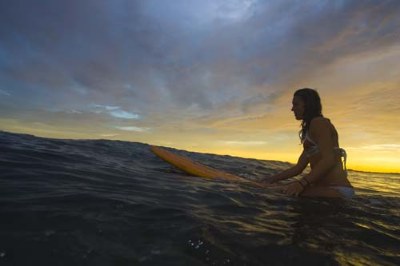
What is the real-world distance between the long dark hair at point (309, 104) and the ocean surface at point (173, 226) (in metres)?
1.75

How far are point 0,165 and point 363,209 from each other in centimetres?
798

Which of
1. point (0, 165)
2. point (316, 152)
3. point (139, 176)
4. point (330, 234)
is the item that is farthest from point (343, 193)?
point (0, 165)

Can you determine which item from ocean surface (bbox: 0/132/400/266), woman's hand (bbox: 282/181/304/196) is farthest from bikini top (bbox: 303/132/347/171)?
ocean surface (bbox: 0/132/400/266)

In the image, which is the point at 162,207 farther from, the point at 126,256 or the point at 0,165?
the point at 0,165

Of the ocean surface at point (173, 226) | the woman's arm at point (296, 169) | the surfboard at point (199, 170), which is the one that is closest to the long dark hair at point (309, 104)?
the woman's arm at point (296, 169)

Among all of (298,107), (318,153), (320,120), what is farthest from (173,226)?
(298,107)

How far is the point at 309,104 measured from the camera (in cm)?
742

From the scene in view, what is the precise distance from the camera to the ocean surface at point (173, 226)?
11.3 feet

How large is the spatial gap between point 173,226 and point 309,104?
4.55 m

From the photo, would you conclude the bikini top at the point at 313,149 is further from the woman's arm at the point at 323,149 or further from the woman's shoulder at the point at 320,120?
the woman's shoulder at the point at 320,120

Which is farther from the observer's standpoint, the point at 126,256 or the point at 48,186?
the point at 48,186

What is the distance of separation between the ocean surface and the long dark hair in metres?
1.75

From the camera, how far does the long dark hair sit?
7.43m

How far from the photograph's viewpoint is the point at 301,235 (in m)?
4.62
